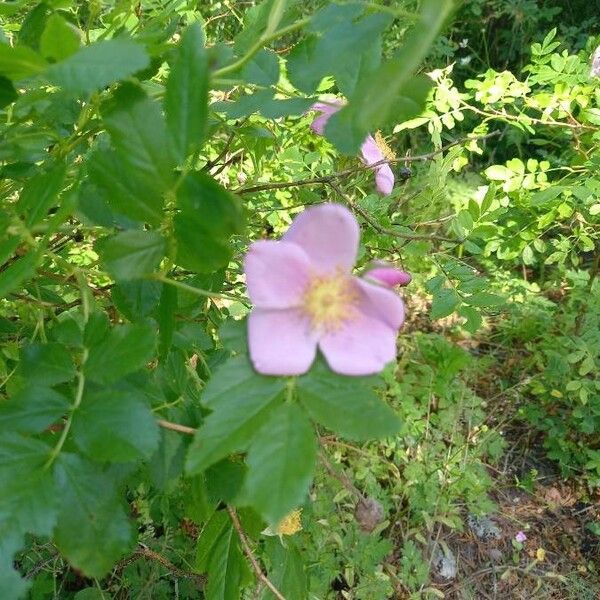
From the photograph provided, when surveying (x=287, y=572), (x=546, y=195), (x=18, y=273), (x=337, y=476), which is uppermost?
(x=18, y=273)

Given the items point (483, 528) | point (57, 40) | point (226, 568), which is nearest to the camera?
point (57, 40)

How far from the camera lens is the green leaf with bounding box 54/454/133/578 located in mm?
500

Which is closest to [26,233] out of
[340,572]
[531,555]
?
[340,572]

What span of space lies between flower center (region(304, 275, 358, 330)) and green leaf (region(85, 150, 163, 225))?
136 mm

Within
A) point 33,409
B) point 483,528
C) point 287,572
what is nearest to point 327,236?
point 33,409

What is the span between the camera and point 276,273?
1.72ft

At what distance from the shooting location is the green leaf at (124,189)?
1.74 feet

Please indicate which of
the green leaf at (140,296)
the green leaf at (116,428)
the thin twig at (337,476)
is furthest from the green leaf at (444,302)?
the green leaf at (116,428)

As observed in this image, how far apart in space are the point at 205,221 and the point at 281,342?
0.10m

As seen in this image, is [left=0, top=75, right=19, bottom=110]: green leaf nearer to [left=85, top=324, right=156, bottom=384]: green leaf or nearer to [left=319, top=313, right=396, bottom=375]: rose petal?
[left=85, top=324, right=156, bottom=384]: green leaf

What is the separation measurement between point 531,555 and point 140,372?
1746mm

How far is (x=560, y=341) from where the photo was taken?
2.20 m

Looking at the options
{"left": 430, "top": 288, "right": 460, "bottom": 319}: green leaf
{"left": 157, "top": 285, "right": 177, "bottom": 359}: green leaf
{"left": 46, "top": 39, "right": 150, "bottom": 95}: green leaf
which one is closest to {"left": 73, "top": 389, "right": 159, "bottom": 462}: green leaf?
{"left": 157, "top": 285, "right": 177, "bottom": 359}: green leaf

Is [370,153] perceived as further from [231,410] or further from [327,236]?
[231,410]
